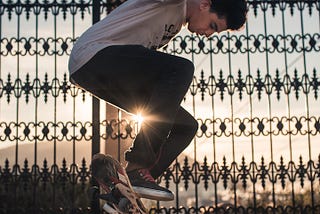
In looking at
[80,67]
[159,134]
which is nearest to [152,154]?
[159,134]

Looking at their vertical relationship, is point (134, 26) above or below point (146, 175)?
above

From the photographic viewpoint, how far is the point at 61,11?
6.71m

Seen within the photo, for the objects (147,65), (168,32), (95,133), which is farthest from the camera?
(95,133)

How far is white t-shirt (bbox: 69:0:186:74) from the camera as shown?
9.46 ft

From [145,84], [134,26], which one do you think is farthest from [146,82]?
[134,26]

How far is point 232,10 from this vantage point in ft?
9.58

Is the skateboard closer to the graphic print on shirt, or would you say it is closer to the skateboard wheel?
the skateboard wheel

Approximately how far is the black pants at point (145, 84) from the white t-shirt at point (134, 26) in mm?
77

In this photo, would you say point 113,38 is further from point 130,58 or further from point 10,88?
point 10,88

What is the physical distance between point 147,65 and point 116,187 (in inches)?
24.6

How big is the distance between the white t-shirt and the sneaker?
2.00ft

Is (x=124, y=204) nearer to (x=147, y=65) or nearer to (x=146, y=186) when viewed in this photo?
(x=146, y=186)

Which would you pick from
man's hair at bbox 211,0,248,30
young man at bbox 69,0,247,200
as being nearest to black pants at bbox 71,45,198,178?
young man at bbox 69,0,247,200

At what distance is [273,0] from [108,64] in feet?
14.9
